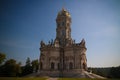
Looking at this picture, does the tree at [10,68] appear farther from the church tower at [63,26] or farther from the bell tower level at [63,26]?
the bell tower level at [63,26]

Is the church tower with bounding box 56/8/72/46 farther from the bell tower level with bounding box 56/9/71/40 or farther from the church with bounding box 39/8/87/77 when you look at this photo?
the church with bounding box 39/8/87/77

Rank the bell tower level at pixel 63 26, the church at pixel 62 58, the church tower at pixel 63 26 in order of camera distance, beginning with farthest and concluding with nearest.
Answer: the bell tower level at pixel 63 26
the church tower at pixel 63 26
the church at pixel 62 58

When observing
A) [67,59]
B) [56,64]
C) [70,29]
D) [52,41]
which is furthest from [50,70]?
[70,29]

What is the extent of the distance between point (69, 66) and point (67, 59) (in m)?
1.65

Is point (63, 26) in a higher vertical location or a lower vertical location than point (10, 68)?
higher

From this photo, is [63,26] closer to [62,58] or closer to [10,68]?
[62,58]

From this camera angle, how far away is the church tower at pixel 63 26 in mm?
43531

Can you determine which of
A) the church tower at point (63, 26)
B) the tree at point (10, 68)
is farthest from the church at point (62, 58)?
the tree at point (10, 68)

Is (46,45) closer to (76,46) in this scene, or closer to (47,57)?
(47,57)

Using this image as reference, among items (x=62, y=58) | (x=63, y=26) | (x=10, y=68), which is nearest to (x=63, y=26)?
(x=63, y=26)

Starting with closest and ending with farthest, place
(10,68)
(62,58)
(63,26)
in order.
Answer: (10,68)
(62,58)
(63,26)

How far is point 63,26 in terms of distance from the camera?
43969 millimetres

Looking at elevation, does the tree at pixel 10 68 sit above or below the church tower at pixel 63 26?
below

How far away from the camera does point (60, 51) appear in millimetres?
40031
